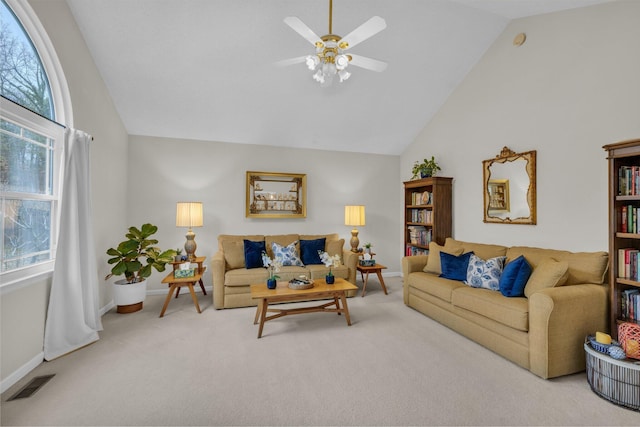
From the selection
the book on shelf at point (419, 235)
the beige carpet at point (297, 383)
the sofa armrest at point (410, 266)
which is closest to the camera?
the beige carpet at point (297, 383)

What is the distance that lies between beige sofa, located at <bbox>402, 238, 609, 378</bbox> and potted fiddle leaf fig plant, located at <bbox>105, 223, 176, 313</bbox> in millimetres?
3522

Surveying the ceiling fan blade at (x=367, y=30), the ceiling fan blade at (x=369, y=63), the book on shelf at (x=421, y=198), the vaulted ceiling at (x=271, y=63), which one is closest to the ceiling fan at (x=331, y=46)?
the ceiling fan blade at (x=367, y=30)

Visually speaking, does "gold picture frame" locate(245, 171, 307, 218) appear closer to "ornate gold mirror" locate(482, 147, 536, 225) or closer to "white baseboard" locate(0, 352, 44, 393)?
"ornate gold mirror" locate(482, 147, 536, 225)

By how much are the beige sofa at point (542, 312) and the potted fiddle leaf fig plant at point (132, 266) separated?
11.6 feet

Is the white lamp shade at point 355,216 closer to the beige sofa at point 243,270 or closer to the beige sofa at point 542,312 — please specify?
the beige sofa at point 243,270

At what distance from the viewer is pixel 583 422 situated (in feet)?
5.80

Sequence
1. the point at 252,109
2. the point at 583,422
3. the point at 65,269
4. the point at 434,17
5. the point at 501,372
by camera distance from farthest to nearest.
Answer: the point at 252,109 → the point at 434,17 → the point at 65,269 → the point at 501,372 → the point at 583,422

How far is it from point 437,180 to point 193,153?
3961mm

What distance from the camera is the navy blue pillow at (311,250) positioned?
14.8ft

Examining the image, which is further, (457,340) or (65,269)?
(457,340)

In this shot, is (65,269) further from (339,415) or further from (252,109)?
(252,109)

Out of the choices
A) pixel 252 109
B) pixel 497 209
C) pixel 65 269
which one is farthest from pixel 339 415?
pixel 252 109

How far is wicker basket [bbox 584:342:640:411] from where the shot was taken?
188 cm

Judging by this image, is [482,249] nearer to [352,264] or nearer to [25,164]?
[352,264]
